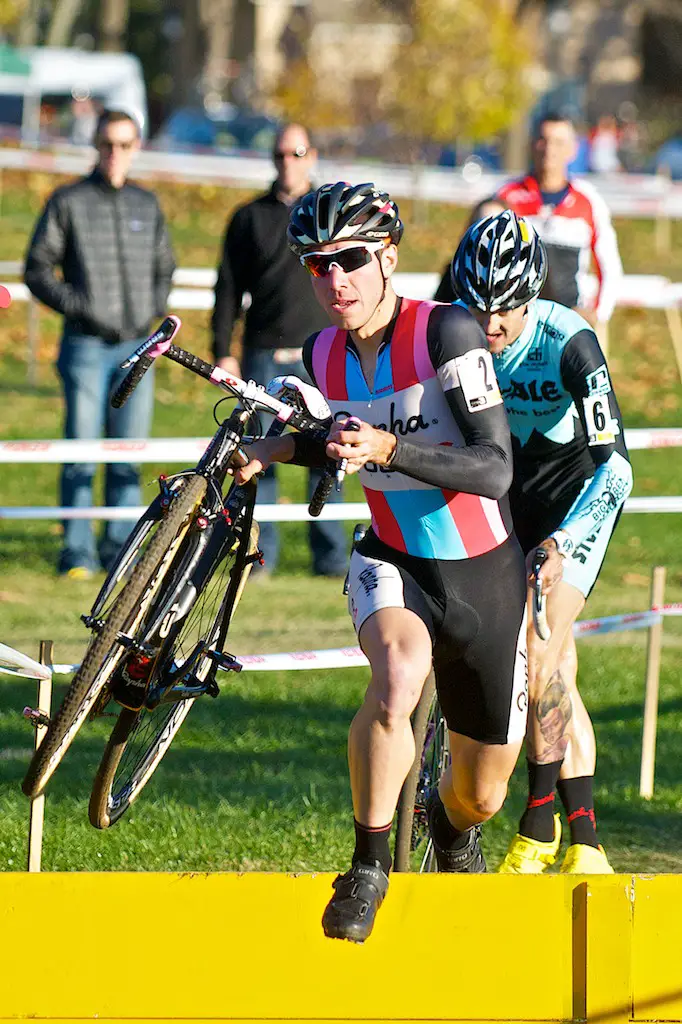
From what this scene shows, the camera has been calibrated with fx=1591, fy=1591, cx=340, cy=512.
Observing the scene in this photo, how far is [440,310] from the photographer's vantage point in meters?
4.71

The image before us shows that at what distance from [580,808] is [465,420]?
190cm

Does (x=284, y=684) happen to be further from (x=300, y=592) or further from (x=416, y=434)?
(x=416, y=434)

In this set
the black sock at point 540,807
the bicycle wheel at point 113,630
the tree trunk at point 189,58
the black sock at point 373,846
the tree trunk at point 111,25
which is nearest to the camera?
the black sock at point 373,846

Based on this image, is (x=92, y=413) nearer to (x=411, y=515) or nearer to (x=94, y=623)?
(x=94, y=623)

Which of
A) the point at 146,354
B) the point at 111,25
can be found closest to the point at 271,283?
the point at 146,354

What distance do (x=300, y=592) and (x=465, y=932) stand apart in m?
5.79

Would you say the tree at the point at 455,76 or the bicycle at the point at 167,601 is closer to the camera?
the bicycle at the point at 167,601

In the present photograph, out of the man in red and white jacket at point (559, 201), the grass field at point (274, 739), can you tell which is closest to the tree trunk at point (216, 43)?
the grass field at point (274, 739)

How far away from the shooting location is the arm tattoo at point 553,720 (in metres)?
5.66

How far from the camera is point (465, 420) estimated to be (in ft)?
14.9

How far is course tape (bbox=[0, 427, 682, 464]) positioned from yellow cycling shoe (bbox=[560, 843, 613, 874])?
109 inches

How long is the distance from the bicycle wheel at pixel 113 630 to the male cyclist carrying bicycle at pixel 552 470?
118 cm

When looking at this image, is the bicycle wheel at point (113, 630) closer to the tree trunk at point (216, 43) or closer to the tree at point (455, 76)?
the tree at point (455, 76)

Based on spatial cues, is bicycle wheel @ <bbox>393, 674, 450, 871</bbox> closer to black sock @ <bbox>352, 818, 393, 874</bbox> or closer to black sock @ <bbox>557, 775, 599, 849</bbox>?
black sock @ <bbox>557, 775, 599, 849</bbox>
